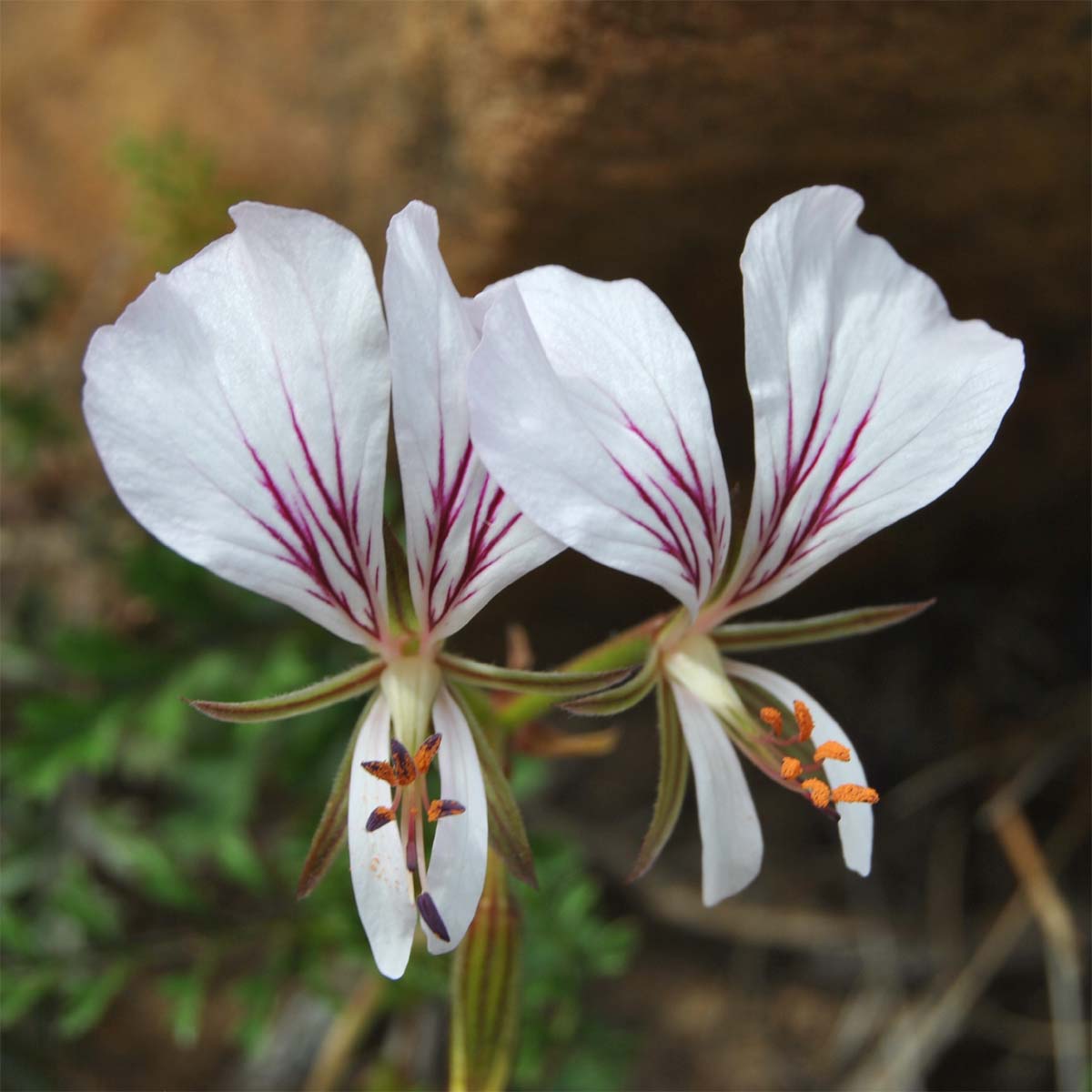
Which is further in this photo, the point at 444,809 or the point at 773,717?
the point at 773,717

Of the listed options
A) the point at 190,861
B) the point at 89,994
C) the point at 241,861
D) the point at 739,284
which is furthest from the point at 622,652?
the point at 190,861

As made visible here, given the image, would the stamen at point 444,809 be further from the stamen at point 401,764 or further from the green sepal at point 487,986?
the green sepal at point 487,986

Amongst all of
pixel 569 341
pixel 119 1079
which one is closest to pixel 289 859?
pixel 119 1079

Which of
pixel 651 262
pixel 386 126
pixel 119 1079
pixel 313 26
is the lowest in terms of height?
pixel 119 1079

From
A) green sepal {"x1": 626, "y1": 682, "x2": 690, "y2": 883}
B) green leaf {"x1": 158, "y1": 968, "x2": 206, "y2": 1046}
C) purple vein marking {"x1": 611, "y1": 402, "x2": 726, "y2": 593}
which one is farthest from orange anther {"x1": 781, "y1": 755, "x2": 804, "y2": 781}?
green leaf {"x1": 158, "y1": 968, "x2": 206, "y2": 1046}

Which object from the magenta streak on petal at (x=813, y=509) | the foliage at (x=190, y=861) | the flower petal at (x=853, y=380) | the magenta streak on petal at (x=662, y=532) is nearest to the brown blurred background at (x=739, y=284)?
the foliage at (x=190, y=861)

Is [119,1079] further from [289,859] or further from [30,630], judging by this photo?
[30,630]

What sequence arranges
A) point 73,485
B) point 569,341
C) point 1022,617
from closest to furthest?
1. point 569,341
2. point 1022,617
3. point 73,485

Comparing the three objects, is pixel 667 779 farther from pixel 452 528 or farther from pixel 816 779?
pixel 452 528
